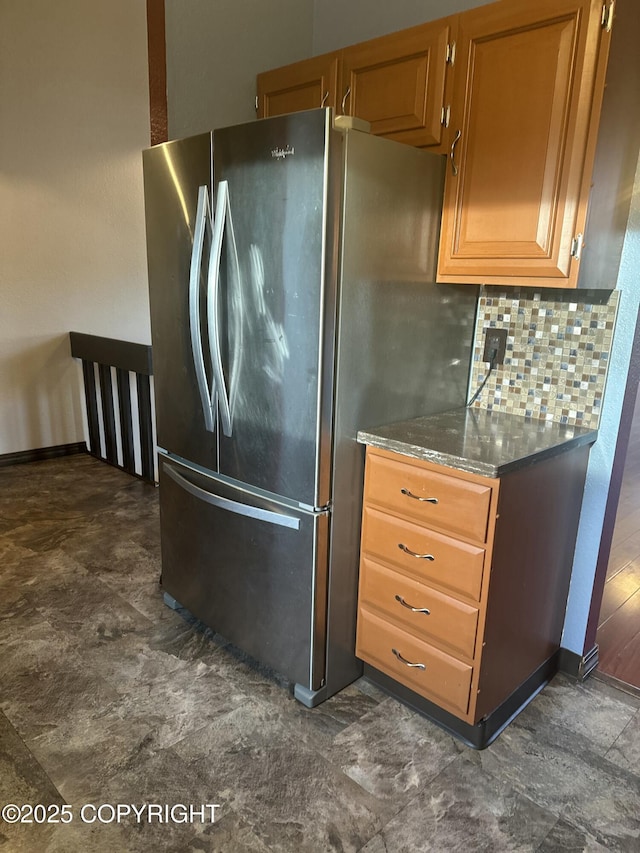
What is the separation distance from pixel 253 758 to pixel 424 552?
76cm

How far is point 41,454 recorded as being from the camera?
4.23 meters

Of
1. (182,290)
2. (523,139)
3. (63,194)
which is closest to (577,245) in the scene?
(523,139)

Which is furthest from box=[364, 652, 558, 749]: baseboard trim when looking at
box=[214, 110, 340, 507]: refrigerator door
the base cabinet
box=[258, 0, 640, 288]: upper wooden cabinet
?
box=[258, 0, 640, 288]: upper wooden cabinet

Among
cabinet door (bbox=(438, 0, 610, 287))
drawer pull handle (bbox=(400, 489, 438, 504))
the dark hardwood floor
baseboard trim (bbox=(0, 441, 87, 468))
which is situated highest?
cabinet door (bbox=(438, 0, 610, 287))

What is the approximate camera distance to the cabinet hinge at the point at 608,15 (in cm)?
148

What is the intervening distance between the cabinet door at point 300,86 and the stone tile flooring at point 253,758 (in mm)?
2113

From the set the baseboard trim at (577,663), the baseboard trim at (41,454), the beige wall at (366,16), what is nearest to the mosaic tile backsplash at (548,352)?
the baseboard trim at (577,663)

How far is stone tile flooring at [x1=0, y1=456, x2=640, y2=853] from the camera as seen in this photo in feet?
4.74

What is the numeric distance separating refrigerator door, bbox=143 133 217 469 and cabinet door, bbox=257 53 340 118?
0.67 meters

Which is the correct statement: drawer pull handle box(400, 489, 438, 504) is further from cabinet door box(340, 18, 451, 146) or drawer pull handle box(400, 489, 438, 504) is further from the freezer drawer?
cabinet door box(340, 18, 451, 146)

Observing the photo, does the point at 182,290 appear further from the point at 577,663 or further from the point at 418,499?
the point at 577,663

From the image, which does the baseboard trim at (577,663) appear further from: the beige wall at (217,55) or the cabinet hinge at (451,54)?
the beige wall at (217,55)

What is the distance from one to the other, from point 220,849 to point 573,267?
1742 mm

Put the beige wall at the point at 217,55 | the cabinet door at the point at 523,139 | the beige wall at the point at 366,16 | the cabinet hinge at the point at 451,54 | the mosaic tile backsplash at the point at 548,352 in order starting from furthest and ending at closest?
the beige wall at the point at 217,55 < the beige wall at the point at 366,16 < the mosaic tile backsplash at the point at 548,352 < the cabinet hinge at the point at 451,54 < the cabinet door at the point at 523,139
